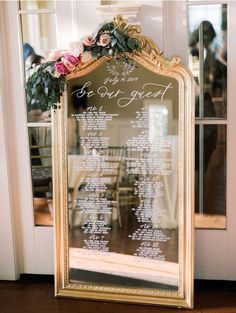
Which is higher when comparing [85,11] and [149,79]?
[85,11]

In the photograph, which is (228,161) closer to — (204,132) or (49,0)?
(204,132)

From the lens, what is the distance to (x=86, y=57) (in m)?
2.23

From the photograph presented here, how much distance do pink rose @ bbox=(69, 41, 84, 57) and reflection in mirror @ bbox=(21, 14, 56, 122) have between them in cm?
34

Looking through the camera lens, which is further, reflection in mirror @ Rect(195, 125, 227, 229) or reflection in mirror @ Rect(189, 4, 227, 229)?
reflection in mirror @ Rect(195, 125, 227, 229)

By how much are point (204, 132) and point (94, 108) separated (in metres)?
0.69

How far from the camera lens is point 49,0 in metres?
2.42

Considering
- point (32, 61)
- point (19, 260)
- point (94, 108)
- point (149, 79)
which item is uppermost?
point (32, 61)

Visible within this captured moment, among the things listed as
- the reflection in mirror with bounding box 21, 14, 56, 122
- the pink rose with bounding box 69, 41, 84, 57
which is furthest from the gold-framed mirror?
the reflection in mirror with bounding box 21, 14, 56, 122

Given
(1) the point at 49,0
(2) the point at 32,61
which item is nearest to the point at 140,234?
(2) the point at 32,61

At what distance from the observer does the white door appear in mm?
2326

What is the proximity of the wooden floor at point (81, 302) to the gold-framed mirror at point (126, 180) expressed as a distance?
56 mm

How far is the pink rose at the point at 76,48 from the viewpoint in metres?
2.16

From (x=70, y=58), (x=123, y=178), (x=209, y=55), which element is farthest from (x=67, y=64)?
(x=209, y=55)

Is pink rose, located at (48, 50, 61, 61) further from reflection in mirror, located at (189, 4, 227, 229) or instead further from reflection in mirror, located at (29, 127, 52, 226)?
reflection in mirror, located at (189, 4, 227, 229)
